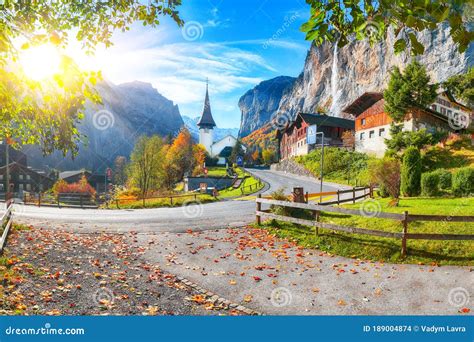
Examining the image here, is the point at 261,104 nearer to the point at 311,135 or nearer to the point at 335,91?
the point at 335,91

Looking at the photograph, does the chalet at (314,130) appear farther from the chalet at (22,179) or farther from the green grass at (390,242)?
the chalet at (22,179)

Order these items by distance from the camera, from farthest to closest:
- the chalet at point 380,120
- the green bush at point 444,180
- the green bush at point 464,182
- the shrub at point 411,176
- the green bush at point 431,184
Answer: the chalet at point 380,120, the shrub at point 411,176, the green bush at point 444,180, the green bush at point 431,184, the green bush at point 464,182

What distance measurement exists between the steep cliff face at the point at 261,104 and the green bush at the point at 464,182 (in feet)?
494

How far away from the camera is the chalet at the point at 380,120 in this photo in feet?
120

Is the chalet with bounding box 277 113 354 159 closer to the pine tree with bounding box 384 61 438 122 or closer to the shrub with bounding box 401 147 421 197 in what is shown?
the pine tree with bounding box 384 61 438 122

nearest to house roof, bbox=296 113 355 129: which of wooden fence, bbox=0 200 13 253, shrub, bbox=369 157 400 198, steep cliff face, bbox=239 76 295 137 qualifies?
shrub, bbox=369 157 400 198

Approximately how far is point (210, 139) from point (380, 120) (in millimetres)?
70300

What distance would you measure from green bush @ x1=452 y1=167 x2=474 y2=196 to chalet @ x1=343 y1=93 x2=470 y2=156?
1374cm

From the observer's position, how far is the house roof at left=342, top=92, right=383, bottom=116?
4704 cm

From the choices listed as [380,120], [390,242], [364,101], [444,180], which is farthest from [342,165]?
[390,242]

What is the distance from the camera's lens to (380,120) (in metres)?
43.5

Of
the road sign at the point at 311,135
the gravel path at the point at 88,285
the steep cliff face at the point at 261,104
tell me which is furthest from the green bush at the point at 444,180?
the steep cliff face at the point at 261,104

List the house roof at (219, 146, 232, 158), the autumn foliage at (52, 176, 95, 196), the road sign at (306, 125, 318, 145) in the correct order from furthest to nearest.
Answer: the house roof at (219, 146, 232, 158)
the autumn foliage at (52, 176, 95, 196)
the road sign at (306, 125, 318, 145)

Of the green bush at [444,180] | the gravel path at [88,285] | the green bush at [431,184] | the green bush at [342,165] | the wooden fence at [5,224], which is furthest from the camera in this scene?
the green bush at [342,165]
